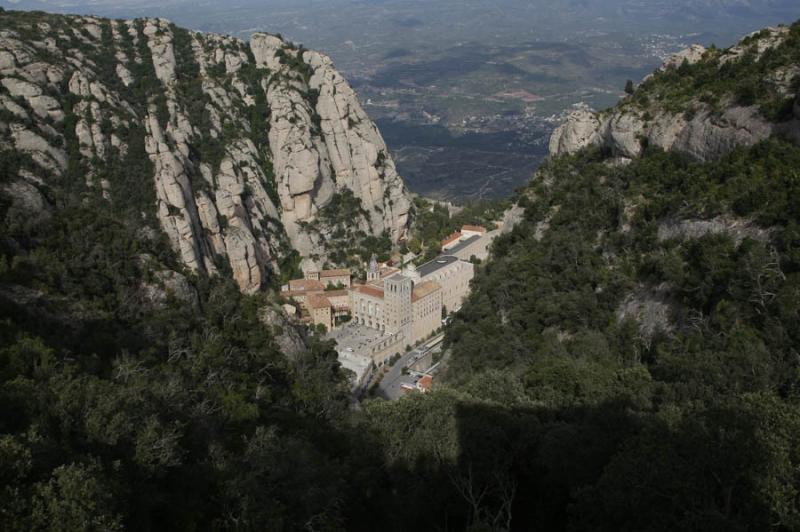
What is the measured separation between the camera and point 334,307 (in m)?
56.5

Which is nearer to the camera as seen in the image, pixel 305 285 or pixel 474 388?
pixel 474 388

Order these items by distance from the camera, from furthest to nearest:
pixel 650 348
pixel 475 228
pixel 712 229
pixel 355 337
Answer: pixel 475 228 → pixel 355 337 → pixel 712 229 → pixel 650 348

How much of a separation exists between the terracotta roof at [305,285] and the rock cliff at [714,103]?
25052mm

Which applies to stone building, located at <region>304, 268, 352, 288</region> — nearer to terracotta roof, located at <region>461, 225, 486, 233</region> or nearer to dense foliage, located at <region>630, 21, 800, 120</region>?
terracotta roof, located at <region>461, 225, 486, 233</region>

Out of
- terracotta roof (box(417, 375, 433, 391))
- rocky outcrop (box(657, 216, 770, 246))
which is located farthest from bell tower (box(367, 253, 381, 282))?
rocky outcrop (box(657, 216, 770, 246))

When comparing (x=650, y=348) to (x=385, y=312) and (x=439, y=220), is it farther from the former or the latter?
(x=439, y=220)

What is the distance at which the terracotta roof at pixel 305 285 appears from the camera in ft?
189

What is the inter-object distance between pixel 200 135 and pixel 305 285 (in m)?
19.6

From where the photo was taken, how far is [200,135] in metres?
65.9

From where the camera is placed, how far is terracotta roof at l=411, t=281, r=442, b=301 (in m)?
53.2

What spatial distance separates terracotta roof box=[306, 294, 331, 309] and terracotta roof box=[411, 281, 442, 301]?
6826mm

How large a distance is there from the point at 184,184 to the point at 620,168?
114ft

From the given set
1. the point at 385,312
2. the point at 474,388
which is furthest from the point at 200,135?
the point at 474,388

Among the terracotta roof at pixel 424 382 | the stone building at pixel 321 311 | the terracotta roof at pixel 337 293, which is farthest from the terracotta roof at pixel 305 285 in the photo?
the terracotta roof at pixel 424 382
